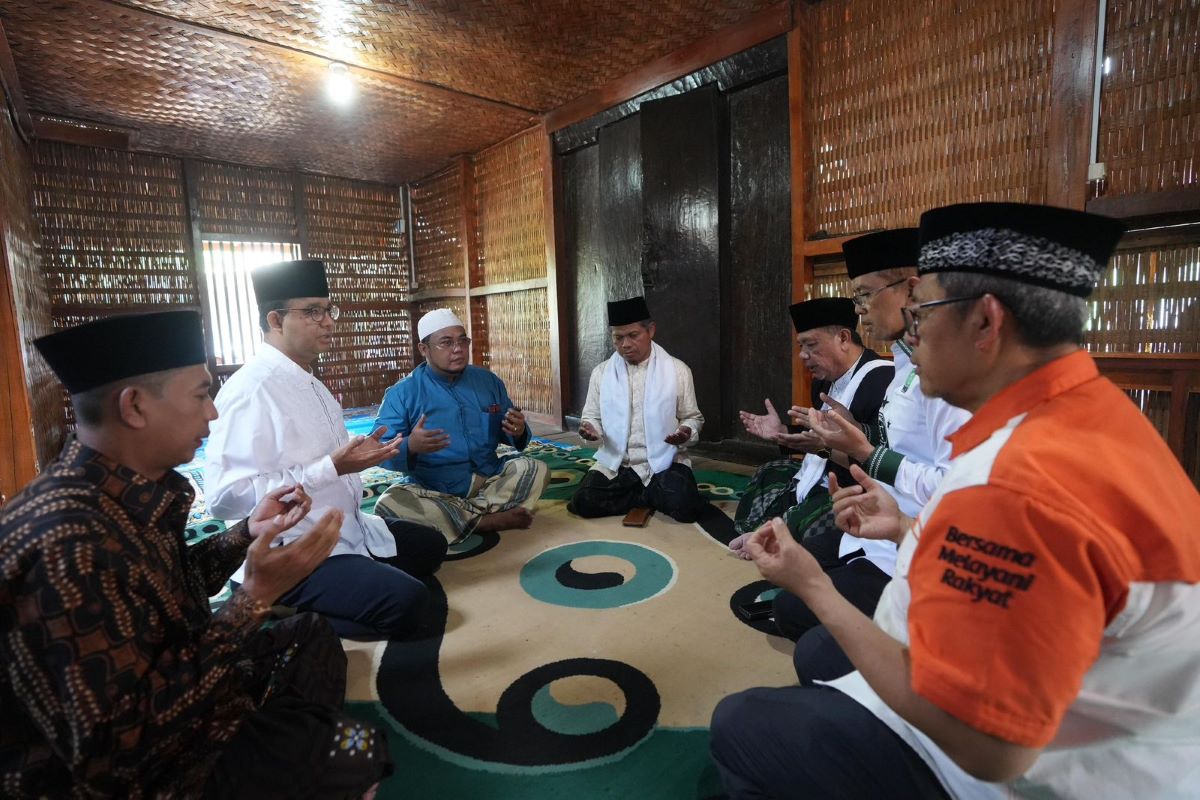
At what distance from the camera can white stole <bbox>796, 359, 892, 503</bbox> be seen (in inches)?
101

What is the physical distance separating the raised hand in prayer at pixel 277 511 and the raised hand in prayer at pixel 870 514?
1.42 metres

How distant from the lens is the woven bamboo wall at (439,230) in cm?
761

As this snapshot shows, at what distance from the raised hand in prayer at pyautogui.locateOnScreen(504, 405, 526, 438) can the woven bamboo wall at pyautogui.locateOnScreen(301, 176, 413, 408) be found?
17.2 ft

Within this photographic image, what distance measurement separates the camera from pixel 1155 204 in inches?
105

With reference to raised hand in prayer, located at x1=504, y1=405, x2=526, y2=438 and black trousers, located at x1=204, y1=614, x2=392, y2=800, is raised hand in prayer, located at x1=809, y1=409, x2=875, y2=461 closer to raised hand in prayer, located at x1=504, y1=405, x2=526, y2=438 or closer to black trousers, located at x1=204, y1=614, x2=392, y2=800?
black trousers, located at x1=204, y1=614, x2=392, y2=800

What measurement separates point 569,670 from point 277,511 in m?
1.11

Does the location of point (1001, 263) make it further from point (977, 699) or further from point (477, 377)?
point (477, 377)

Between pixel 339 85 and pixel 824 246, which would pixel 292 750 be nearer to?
pixel 824 246

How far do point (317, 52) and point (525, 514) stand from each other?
12.4ft

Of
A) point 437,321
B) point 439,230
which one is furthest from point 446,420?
point 439,230

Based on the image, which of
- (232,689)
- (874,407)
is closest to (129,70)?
(232,689)

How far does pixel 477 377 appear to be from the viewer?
379 cm

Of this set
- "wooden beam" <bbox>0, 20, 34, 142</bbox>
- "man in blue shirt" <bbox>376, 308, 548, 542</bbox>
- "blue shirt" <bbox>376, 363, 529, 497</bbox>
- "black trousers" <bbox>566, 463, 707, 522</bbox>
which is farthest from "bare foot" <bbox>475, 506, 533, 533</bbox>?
"wooden beam" <bbox>0, 20, 34, 142</bbox>

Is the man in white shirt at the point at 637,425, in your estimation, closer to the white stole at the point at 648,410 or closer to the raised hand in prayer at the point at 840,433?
the white stole at the point at 648,410
